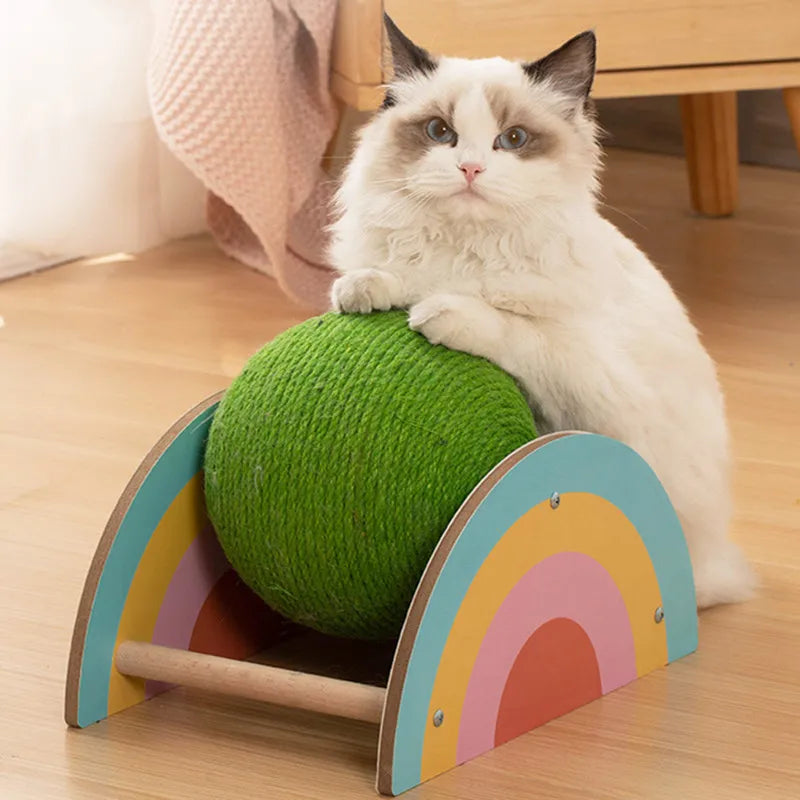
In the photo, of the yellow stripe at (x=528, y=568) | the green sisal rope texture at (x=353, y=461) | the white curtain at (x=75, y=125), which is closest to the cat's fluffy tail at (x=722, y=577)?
the yellow stripe at (x=528, y=568)

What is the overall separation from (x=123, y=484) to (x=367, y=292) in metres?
0.61

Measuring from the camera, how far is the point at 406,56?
1.22 m

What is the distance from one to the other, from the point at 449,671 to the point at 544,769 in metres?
0.12

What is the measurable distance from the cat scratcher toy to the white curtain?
1.42 meters

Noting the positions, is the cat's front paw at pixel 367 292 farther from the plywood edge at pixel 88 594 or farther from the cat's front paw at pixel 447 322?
the plywood edge at pixel 88 594

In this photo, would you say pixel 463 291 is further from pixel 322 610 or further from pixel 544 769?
pixel 544 769

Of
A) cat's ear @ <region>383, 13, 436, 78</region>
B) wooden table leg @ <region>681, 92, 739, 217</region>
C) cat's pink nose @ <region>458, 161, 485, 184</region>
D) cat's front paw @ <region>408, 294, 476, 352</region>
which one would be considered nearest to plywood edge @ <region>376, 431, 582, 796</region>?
cat's front paw @ <region>408, 294, 476, 352</region>

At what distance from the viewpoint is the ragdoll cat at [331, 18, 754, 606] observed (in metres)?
1.17

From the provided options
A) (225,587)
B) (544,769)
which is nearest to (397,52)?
(225,587)

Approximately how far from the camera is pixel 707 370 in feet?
4.43

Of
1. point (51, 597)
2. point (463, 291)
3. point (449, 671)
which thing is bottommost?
point (51, 597)

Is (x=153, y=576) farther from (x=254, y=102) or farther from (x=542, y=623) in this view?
(x=254, y=102)

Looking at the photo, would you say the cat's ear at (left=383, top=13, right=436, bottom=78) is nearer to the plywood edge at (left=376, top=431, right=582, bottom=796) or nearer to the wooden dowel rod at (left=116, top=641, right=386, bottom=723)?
the plywood edge at (left=376, top=431, right=582, bottom=796)

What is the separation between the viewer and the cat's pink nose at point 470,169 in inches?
45.7
